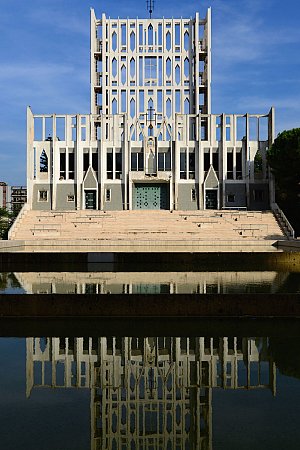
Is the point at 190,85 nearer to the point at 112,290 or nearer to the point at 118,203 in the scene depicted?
the point at 118,203

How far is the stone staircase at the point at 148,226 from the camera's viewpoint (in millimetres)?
34906

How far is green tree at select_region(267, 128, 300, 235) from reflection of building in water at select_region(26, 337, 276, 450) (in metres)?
35.4

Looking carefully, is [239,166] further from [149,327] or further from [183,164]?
[149,327]

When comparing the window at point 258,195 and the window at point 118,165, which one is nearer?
the window at point 258,195

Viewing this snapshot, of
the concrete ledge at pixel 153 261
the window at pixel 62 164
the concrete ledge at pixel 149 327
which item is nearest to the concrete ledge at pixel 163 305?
the concrete ledge at pixel 149 327

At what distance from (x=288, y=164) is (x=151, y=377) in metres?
38.3

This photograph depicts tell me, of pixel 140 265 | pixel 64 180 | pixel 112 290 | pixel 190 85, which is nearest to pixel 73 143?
pixel 64 180

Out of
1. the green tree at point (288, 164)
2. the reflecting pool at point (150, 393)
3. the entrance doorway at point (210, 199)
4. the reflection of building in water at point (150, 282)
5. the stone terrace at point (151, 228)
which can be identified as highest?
the green tree at point (288, 164)

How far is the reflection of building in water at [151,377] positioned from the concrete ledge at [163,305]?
1.39 metres

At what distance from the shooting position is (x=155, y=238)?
112 feet

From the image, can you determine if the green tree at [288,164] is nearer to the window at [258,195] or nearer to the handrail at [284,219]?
the handrail at [284,219]

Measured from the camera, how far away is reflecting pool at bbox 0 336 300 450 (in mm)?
6105

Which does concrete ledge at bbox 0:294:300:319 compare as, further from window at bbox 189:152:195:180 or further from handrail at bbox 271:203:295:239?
window at bbox 189:152:195:180

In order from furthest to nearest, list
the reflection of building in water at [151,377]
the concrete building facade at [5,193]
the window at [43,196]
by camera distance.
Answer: the concrete building facade at [5,193]
the window at [43,196]
the reflection of building in water at [151,377]
